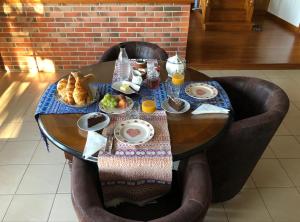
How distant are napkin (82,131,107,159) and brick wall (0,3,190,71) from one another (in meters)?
2.28

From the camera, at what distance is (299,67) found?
12.2 ft

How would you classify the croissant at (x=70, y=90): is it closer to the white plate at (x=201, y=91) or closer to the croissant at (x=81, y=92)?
the croissant at (x=81, y=92)

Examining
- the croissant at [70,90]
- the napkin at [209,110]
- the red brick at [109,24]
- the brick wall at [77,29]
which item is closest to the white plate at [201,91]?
the napkin at [209,110]

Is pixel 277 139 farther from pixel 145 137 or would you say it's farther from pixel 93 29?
pixel 93 29

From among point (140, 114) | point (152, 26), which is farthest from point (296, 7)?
point (140, 114)

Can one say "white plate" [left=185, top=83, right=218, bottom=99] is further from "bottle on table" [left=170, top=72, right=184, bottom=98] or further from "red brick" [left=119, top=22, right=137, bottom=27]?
"red brick" [left=119, top=22, right=137, bottom=27]

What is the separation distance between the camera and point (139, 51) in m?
2.40

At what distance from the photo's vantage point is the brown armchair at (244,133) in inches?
53.8

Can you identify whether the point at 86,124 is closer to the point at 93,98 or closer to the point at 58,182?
the point at 93,98

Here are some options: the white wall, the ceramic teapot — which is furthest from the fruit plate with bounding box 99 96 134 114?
the white wall

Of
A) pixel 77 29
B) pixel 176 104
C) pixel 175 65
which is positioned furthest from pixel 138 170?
pixel 77 29

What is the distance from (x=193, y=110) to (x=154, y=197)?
0.53 meters

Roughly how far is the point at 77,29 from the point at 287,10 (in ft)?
14.5

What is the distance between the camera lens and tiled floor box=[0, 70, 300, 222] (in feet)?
5.69
